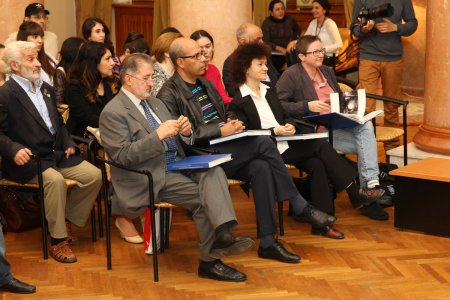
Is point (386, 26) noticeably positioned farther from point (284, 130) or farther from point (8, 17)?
point (8, 17)

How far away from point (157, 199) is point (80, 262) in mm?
722

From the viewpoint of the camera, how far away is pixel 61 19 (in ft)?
42.5

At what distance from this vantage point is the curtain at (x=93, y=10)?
42.7 feet

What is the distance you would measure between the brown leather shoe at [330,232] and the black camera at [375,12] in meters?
2.73

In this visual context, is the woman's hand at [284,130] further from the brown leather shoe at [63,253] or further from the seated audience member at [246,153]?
the brown leather shoe at [63,253]

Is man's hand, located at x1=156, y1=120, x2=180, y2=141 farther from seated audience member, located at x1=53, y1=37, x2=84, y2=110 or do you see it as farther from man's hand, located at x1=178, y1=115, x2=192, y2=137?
seated audience member, located at x1=53, y1=37, x2=84, y2=110

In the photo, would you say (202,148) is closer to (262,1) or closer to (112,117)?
(112,117)

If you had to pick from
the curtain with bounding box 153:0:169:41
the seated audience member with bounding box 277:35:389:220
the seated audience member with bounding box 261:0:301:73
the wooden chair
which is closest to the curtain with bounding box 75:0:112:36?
the curtain with bounding box 153:0:169:41

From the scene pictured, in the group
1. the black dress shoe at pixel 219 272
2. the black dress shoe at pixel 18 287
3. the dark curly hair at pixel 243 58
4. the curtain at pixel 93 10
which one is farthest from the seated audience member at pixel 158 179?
the curtain at pixel 93 10

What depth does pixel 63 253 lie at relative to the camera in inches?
231

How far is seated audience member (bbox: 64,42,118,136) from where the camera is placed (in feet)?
21.5

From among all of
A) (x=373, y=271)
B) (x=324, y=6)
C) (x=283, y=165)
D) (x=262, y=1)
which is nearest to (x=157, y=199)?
(x=283, y=165)

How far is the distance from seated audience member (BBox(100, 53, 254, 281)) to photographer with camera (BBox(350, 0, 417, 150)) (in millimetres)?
3351

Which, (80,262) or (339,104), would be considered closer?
(80,262)
